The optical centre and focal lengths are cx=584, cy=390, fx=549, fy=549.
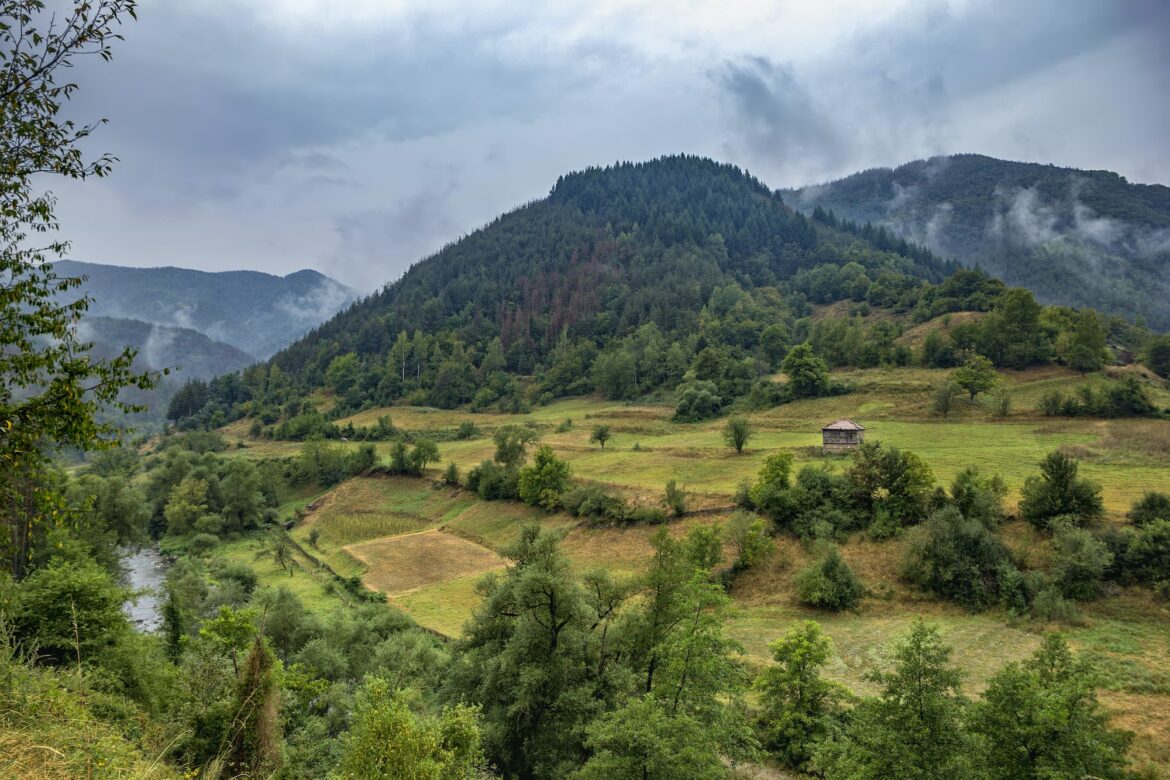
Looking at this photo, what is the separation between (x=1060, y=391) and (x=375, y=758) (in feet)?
270

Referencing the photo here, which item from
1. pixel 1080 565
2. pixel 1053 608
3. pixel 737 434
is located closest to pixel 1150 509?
pixel 1080 565

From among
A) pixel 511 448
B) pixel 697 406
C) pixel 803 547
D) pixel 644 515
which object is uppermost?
pixel 697 406

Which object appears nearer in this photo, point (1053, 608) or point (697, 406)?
point (1053, 608)

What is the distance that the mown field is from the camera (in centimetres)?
2641

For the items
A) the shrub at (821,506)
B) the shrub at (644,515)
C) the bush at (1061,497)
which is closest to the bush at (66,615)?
the shrub at (644,515)

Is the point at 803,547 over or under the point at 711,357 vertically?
under

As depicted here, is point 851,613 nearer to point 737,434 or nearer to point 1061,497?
point 1061,497

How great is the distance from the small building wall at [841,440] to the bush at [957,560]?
23.4 m

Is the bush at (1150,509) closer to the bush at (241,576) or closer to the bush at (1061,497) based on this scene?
the bush at (1061,497)

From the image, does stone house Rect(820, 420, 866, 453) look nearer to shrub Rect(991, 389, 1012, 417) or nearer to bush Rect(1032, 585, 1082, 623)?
shrub Rect(991, 389, 1012, 417)

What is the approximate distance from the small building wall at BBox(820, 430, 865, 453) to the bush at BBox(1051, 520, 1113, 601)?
1069 inches

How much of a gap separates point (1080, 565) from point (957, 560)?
18.1 ft

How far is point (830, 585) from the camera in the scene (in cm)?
3369

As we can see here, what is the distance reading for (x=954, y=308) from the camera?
110000mm
